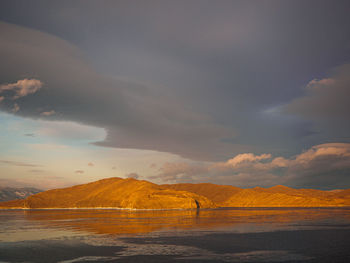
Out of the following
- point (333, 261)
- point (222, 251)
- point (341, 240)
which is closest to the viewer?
point (333, 261)

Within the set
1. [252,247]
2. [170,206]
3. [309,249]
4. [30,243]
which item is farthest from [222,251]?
[170,206]

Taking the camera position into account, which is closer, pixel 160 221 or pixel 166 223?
pixel 166 223

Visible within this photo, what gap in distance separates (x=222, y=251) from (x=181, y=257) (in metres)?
6.06

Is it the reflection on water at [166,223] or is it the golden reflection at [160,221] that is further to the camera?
the golden reflection at [160,221]

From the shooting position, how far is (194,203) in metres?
198

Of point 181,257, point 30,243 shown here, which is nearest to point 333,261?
point 181,257

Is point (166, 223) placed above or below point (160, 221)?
above

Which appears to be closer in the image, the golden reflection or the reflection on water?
the reflection on water

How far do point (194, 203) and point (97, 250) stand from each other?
544 ft

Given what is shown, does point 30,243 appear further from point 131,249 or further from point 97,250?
point 131,249

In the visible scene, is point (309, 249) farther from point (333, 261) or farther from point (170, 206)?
point (170, 206)

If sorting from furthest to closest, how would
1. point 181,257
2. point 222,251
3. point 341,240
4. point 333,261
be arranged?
point 341,240 → point 222,251 → point 181,257 → point 333,261

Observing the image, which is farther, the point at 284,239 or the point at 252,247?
the point at 284,239

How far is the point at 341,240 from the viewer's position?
139 feet
